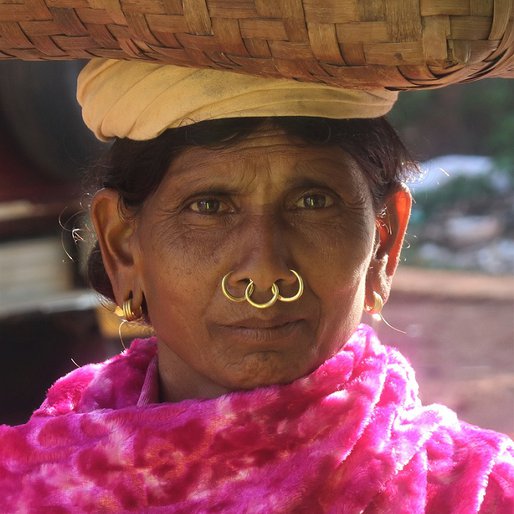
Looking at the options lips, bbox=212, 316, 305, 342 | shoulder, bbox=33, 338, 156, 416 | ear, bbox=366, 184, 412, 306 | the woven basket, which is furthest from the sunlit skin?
the woven basket

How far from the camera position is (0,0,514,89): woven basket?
1553 mm

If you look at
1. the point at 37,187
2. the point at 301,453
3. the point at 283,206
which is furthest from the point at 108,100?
the point at 37,187

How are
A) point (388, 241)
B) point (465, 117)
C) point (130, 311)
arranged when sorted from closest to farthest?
point (130, 311) → point (388, 241) → point (465, 117)

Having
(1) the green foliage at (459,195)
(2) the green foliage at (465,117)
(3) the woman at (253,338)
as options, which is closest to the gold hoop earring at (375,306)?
(3) the woman at (253,338)

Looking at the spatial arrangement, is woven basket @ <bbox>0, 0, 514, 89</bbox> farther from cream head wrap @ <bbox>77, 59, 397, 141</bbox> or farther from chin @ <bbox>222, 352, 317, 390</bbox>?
chin @ <bbox>222, 352, 317, 390</bbox>

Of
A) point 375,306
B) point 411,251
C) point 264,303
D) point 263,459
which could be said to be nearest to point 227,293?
point 264,303

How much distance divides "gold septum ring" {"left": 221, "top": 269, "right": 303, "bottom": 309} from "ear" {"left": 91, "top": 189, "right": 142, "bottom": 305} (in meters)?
0.33

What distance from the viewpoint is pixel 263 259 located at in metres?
2.12

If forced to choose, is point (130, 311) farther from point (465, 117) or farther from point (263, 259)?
point (465, 117)

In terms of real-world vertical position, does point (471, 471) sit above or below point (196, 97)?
below

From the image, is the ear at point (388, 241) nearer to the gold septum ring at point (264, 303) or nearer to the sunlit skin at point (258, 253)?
the sunlit skin at point (258, 253)

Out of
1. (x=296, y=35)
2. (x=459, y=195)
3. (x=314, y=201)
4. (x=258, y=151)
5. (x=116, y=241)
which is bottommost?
(x=459, y=195)

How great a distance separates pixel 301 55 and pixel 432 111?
1044cm

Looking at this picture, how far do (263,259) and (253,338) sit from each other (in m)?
0.16
